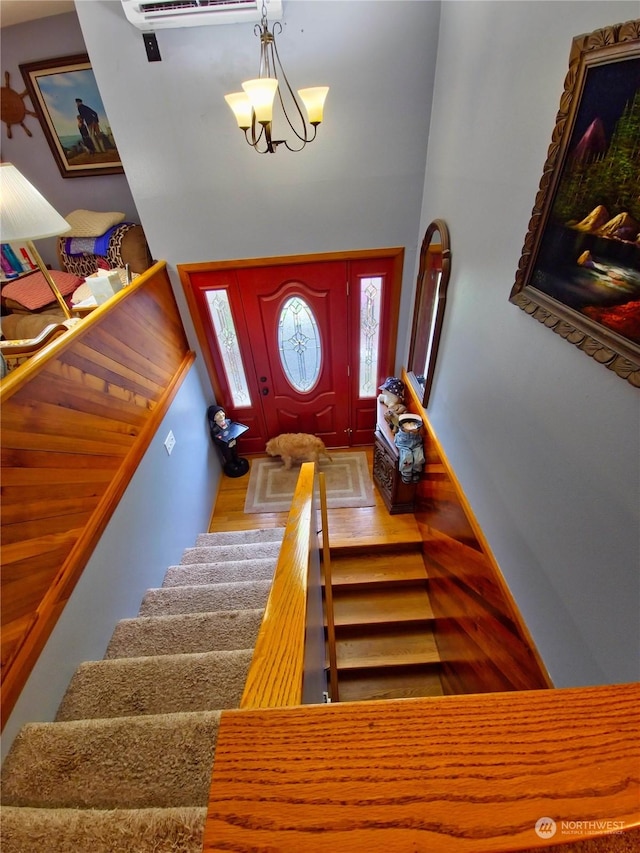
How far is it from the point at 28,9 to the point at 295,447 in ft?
12.3

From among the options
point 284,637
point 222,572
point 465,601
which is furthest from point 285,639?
point 465,601

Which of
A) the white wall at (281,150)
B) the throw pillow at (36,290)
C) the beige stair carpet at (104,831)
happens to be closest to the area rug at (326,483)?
the white wall at (281,150)

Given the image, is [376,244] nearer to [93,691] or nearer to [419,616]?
[419,616]

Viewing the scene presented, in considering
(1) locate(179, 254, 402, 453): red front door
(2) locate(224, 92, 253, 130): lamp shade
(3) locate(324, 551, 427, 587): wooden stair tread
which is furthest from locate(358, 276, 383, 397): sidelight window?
(3) locate(324, 551, 427, 587): wooden stair tread

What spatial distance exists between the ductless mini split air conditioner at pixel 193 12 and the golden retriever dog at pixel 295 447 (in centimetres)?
285

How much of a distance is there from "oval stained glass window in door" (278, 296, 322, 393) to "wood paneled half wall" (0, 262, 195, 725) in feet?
4.06

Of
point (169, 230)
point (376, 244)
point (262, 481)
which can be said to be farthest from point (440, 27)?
point (262, 481)

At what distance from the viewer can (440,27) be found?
2176 millimetres

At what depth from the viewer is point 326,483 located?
3684 millimetres

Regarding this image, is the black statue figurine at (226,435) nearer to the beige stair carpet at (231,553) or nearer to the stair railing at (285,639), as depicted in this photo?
the beige stair carpet at (231,553)

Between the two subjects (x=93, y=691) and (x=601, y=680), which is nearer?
(x=601, y=680)

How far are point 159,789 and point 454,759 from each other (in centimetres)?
105

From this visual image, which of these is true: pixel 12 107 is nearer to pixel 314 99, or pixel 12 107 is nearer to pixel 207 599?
pixel 314 99

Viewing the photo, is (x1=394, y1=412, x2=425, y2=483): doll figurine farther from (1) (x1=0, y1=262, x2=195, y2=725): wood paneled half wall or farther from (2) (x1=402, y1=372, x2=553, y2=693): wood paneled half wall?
(1) (x1=0, y1=262, x2=195, y2=725): wood paneled half wall
